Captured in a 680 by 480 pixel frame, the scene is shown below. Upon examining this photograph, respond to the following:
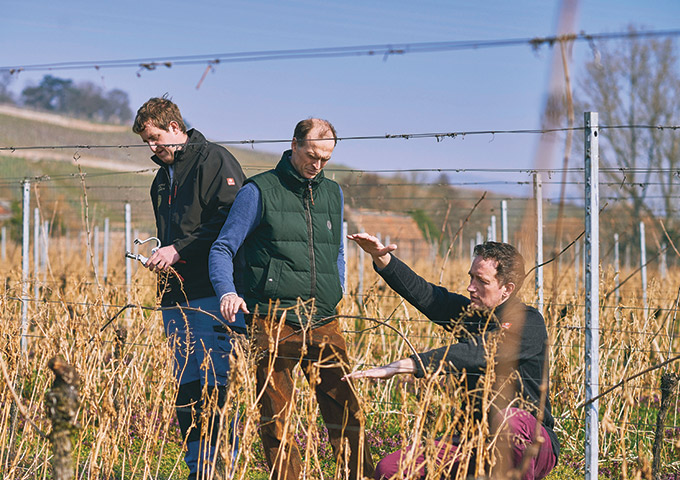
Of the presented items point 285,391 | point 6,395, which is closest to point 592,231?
point 285,391

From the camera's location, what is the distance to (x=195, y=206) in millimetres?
2984

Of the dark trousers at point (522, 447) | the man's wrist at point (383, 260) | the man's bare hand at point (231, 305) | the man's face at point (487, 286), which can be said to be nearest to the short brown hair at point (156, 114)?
the man's bare hand at point (231, 305)

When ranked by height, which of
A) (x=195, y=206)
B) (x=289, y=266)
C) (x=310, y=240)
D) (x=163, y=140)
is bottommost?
(x=289, y=266)

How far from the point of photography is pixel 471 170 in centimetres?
418

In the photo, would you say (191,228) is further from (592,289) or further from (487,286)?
(592,289)

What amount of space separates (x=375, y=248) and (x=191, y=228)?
80cm

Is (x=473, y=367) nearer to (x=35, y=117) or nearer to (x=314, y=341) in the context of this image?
(x=314, y=341)

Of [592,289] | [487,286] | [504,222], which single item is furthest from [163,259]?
[504,222]

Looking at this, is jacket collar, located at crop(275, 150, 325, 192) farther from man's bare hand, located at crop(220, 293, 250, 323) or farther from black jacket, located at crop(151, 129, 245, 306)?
man's bare hand, located at crop(220, 293, 250, 323)

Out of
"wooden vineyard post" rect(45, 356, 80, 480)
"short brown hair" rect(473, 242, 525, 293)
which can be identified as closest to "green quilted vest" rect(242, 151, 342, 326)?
"short brown hair" rect(473, 242, 525, 293)

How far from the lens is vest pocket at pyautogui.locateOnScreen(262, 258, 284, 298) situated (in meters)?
2.73

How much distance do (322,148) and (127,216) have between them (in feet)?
17.0

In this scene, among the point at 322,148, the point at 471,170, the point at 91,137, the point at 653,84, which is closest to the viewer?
the point at 322,148

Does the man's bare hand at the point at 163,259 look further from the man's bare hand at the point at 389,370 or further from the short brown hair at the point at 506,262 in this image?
the short brown hair at the point at 506,262
